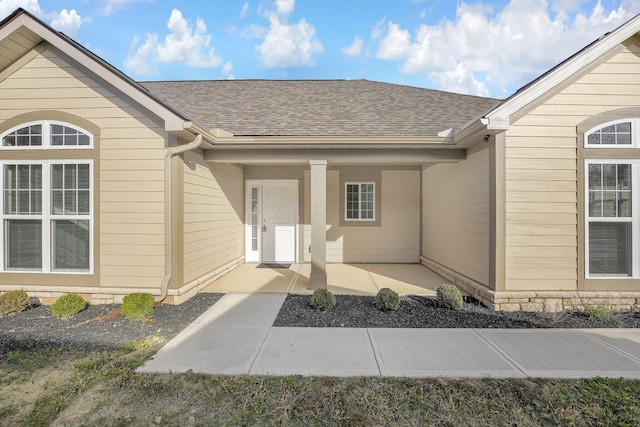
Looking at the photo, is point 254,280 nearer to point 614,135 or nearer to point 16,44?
point 16,44

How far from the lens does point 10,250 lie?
16.5 feet

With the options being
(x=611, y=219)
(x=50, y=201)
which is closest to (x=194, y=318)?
(x=50, y=201)

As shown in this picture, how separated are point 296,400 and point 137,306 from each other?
9.92ft

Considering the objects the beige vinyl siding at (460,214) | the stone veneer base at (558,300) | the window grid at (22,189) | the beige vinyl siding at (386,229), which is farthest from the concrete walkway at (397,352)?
the beige vinyl siding at (386,229)

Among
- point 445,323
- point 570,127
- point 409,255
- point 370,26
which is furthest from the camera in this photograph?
point 370,26

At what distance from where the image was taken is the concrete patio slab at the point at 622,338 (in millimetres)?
3385

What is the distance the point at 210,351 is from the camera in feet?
11.1

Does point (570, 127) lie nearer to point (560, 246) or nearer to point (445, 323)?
point (560, 246)

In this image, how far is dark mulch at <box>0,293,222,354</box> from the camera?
11.8ft

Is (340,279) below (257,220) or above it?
below

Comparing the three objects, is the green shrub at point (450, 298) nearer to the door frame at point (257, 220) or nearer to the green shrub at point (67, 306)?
the door frame at point (257, 220)

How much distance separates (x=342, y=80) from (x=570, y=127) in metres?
7.38

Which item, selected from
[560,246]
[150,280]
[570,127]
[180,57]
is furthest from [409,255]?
[180,57]

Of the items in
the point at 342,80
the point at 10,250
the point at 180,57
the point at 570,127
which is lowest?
the point at 10,250
